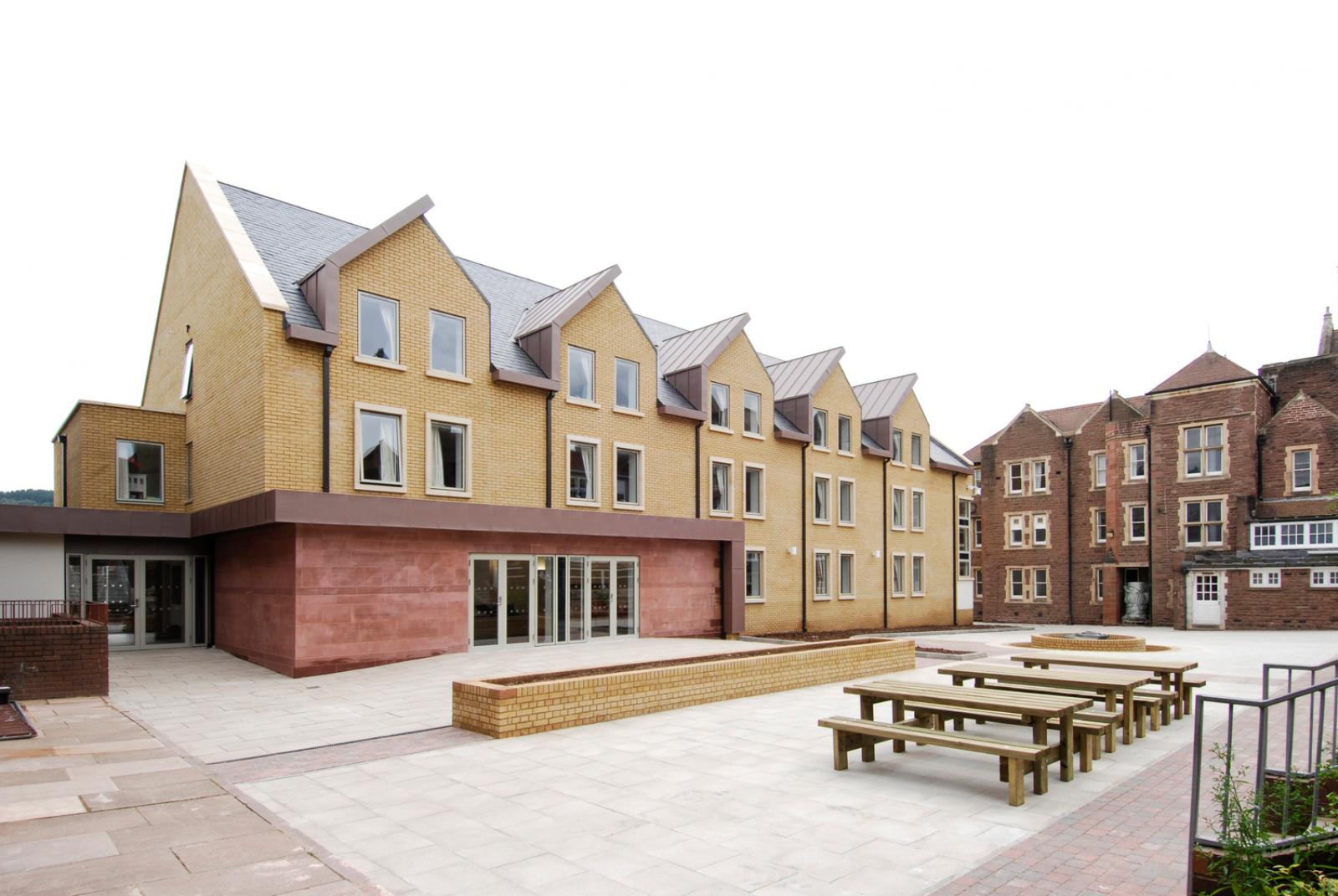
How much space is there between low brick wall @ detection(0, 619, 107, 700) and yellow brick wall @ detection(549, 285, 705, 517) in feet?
29.9

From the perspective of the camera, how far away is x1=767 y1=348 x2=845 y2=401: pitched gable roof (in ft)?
94.0

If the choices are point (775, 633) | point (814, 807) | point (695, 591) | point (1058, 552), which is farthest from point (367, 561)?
point (1058, 552)

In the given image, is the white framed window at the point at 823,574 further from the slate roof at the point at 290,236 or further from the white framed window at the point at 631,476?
the slate roof at the point at 290,236

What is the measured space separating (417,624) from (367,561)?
1.69 m

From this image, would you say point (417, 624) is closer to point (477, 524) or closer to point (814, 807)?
point (477, 524)

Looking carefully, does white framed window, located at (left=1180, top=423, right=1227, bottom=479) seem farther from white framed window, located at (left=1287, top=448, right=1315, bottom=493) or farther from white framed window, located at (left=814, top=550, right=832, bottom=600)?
white framed window, located at (left=814, top=550, right=832, bottom=600)

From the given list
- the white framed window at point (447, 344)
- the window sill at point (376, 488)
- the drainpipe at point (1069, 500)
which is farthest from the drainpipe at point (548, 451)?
the drainpipe at point (1069, 500)

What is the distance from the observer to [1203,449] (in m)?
37.4

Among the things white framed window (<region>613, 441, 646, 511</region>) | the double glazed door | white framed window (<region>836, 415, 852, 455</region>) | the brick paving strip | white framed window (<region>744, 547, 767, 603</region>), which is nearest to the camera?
the brick paving strip

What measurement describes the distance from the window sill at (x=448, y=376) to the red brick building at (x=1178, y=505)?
3111 centimetres

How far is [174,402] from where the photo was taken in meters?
22.6

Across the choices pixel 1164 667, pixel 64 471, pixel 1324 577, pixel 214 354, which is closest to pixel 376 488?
pixel 214 354

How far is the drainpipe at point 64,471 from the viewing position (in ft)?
71.5

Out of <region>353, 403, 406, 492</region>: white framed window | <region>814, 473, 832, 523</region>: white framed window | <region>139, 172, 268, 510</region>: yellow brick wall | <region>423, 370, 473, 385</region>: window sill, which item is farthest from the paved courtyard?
<region>814, 473, 832, 523</region>: white framed window
